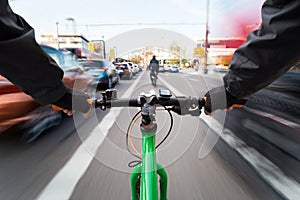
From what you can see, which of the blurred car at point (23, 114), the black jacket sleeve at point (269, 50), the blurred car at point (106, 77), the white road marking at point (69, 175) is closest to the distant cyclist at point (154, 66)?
the white road marking at point (69, 175)

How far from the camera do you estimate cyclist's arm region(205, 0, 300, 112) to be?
84 centimetres

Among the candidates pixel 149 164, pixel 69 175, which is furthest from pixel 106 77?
pixel 149 164

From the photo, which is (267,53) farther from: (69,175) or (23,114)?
(23,114)

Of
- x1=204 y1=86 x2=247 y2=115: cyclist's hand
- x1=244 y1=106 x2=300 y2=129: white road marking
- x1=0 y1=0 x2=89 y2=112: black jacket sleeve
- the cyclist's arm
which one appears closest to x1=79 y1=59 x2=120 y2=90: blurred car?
x1=0 y1=0 x2=89 y2=112: black jacket sleeve

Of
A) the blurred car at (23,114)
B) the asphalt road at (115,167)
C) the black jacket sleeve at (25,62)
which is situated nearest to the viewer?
the black jacket sleeve at (25,62)

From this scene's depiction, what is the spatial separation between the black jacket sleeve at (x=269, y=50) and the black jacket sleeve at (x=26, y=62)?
95cm

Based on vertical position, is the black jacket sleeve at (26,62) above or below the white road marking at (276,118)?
above

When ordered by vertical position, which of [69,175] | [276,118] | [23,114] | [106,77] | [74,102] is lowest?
[69,175]

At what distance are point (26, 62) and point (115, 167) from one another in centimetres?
101

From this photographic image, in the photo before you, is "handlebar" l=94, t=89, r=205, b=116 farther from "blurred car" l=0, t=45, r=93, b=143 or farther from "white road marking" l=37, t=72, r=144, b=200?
"blurred car" l=0, t=45, r=93, b=143

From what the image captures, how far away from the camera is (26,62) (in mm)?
906

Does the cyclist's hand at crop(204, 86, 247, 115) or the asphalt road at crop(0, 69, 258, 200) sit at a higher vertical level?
the cyclist's hand at crop(204, 86, 247, 115)

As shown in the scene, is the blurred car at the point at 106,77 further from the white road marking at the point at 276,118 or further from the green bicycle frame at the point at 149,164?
the white road marking at the point at 276,118

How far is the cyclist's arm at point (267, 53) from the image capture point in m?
0.84
